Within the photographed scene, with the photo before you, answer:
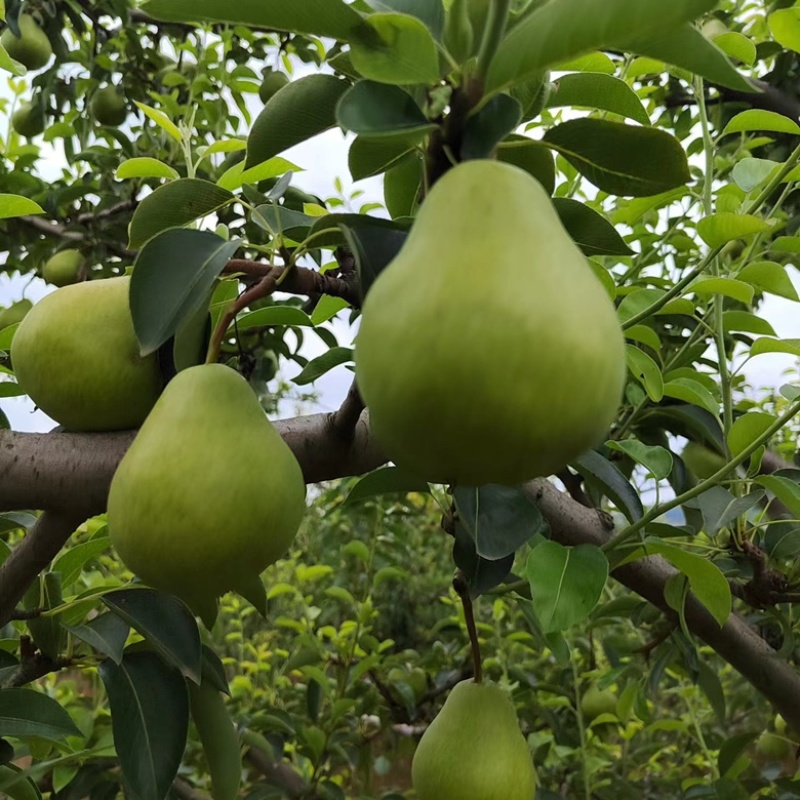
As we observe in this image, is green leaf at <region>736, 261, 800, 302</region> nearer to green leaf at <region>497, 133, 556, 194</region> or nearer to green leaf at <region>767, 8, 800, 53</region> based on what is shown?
green leaf at <region>767, 8, 800, 53</region>

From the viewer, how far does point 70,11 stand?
1.77 metres

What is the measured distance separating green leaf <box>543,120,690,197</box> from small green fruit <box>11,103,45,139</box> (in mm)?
1752

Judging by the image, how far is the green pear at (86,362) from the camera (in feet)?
1.64

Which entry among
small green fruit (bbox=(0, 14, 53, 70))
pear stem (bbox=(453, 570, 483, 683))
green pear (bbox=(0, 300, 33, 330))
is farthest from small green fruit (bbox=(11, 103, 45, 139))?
pear stem (bbox=(453, 570, 483, 683))

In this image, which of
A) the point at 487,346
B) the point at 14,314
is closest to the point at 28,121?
the point at 14,314

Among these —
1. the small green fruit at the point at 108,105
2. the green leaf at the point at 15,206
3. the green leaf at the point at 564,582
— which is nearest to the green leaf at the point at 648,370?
the green leaf at the point at 564,582

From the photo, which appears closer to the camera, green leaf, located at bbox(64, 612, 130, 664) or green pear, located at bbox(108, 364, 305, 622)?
green pear, located at bbox(108, 364, 305, 622)

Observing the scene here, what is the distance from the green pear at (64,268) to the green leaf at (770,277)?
1.02 metres

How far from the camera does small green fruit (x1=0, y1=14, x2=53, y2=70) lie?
1657mm

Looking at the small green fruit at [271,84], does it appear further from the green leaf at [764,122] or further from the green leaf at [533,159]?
the green leaf at [533,159]

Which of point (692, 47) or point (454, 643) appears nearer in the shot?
point (692, 47)

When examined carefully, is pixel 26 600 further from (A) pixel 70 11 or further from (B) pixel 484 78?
(A) pixel 70 11

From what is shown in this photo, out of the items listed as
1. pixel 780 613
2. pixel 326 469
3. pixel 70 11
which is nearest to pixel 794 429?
pixel 780 613

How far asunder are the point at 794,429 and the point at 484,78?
1.56 metres
